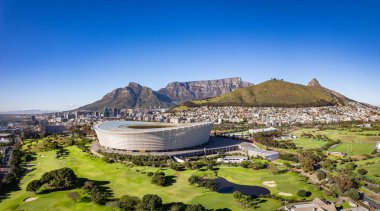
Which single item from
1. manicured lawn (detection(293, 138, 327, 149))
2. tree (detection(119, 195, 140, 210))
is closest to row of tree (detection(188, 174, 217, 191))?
tree (detection(119, 195, 140, 210))

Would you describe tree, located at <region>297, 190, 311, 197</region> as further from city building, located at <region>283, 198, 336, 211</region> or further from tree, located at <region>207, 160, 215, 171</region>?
tree, located at <region>207, 160, 215, 171</region>

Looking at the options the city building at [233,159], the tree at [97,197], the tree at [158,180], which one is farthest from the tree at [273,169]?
the tree at [97,197]

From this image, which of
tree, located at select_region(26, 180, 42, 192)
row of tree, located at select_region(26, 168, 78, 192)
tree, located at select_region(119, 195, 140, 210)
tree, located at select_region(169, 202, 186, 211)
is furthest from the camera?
row of tree, located at select_region(26, 168, 78, 192)

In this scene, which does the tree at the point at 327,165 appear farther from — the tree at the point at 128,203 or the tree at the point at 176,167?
the tree at the point at 128,203

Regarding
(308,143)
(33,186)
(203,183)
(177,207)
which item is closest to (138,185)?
(203,183)

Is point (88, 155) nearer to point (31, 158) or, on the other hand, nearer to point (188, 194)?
point (31, 158)
